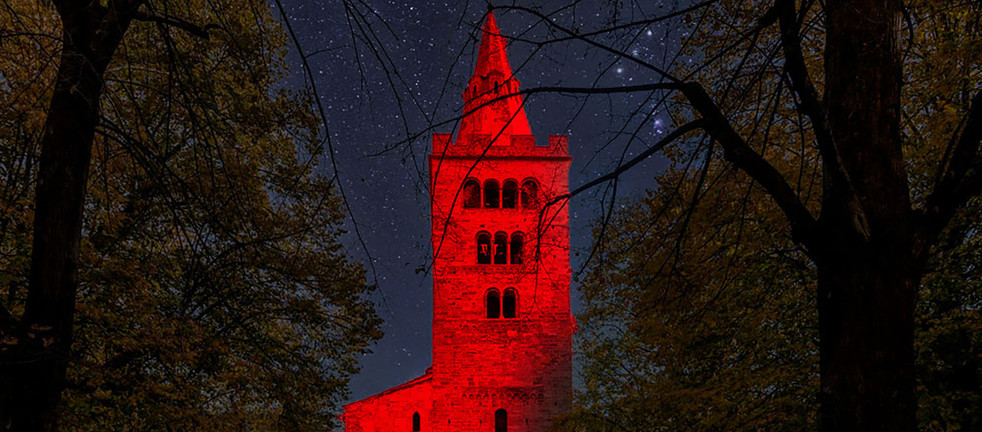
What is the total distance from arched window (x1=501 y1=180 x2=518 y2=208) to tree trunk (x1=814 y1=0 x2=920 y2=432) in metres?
22.7

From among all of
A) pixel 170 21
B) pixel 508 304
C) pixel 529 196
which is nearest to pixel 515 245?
pixel 508 304

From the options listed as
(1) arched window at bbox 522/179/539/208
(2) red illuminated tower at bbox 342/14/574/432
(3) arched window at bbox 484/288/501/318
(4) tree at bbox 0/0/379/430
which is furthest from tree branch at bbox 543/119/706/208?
(3) arched window at bbox 484/288/501/318

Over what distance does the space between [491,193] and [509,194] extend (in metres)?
0.70

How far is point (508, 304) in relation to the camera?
26.4 m

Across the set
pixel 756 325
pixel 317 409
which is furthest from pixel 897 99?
pixel 317 409

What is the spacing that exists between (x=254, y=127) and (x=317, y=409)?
5839 mm

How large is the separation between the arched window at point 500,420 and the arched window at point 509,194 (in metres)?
7.52

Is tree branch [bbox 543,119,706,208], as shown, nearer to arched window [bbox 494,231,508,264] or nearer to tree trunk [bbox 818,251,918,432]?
tree trunk [bbox 818,251,918,432]

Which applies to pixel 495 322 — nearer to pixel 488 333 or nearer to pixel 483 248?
pixel 488 333

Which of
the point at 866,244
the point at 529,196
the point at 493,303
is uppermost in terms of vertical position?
the point at 493,303

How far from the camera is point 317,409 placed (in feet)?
46.8

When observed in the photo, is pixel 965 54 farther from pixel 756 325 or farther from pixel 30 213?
pixel 30 213

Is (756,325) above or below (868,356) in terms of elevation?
above

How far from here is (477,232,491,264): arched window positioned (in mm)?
26328
